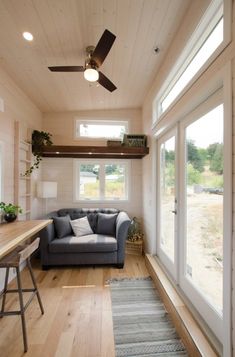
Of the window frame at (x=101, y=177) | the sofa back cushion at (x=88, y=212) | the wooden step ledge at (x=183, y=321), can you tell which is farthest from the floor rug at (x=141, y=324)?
the window frame at (x=101, y=177)

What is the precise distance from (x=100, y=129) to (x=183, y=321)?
3.71 meters

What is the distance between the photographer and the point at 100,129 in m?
4.45

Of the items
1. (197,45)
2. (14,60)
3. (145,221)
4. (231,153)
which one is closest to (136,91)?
(197,45)

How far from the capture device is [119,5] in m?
1.84

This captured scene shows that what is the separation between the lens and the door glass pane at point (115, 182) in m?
4.41

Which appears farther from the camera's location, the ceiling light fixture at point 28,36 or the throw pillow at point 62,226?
the throw pillow at point 62,226

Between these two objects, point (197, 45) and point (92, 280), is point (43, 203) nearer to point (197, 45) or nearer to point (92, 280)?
point (92, 280)

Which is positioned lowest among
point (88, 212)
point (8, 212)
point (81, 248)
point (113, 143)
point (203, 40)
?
point (81, 248)

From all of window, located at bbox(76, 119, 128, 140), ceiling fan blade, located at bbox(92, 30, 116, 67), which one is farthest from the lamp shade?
ceiling fan blade, located at bbox(92, 30, 116, 67)

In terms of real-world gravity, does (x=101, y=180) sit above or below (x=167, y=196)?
above

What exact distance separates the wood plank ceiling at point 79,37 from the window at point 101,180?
5.18 ft

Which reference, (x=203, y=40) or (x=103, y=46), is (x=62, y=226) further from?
(x=203, y=40)

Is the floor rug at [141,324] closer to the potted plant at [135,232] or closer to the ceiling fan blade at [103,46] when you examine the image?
the potted plant at [135,232]

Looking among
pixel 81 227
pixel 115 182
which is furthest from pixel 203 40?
pixel 81 227
